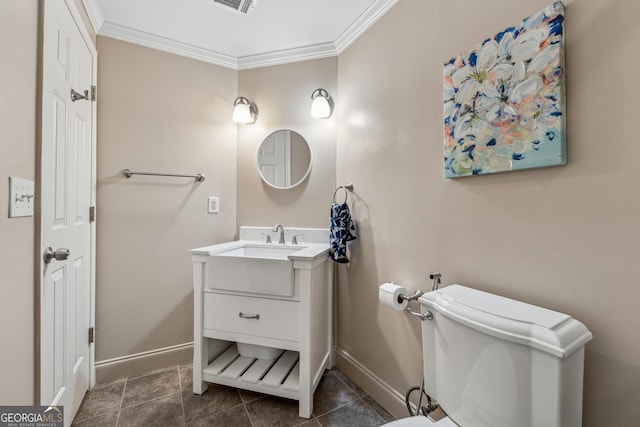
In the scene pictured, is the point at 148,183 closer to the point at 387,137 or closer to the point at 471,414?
the point at 387,137

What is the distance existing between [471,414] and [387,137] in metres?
1.22

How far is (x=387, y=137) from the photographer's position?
150cm

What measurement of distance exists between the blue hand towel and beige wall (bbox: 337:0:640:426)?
92 mm

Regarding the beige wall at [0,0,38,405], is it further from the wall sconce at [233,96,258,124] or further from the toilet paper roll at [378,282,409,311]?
the toilet paper roll at [378,282,409,311]

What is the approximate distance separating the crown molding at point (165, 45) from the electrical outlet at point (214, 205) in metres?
1.01

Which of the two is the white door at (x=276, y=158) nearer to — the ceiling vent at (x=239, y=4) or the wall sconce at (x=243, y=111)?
the wall sconce at (x=243, y=111)

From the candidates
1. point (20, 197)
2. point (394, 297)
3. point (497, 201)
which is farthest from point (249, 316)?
point (497, 201)

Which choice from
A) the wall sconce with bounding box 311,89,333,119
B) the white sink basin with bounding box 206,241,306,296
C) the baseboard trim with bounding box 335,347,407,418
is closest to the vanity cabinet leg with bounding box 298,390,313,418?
the baseboard trim with bounding box 335,347,407,418

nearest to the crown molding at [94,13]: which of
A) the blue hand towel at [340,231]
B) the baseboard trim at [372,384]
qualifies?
the blue hand towel at [340,231]

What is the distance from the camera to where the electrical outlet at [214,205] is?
204 cm

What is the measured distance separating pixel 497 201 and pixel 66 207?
6.02 feet

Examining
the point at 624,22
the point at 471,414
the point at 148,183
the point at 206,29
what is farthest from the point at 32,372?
the point at 624,22

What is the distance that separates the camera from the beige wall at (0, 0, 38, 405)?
0.80m

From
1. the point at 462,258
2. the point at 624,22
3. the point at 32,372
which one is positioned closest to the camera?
the point at 624,22
